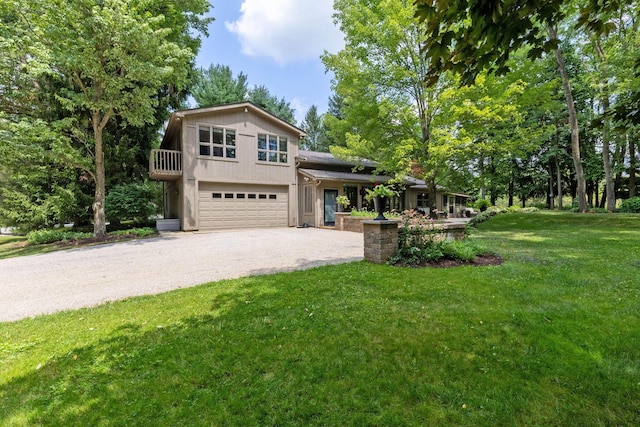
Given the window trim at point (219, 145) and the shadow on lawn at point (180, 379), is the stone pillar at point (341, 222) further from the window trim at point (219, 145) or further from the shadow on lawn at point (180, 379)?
the shadow on lawn at point (180, 379)

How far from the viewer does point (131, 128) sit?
17.2 metres

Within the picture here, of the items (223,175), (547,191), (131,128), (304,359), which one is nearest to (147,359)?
(304,359)

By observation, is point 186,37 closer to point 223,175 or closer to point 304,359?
point 223,175

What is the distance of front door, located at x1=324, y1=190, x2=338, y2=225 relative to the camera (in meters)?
Result: 17.1

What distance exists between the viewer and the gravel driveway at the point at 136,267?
4.98m

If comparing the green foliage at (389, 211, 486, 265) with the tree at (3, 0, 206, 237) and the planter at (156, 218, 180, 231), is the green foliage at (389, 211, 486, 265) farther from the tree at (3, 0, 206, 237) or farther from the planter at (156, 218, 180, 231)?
the planter at (156, 218, 180, 231)

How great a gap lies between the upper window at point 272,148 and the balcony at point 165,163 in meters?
4.08

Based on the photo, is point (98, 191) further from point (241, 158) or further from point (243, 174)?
point (241, 158)

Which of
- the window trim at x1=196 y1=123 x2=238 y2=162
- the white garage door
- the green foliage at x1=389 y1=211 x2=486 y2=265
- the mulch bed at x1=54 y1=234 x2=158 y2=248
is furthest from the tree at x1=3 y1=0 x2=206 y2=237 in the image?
the green foliage at x1=389 y1=211 x2=486 y2=265

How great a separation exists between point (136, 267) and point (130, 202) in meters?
9.58

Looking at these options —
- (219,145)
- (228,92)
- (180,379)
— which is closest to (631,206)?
(219,145)

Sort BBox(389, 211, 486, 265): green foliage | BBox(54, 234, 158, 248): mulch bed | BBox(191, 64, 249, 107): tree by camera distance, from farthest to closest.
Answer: BBox(191, 64, 249, 107): tree
BBox(54, 234, 158, 248): mulch bed
BBox(389, 211, 486, 265): green foliage

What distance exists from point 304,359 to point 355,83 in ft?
44.7

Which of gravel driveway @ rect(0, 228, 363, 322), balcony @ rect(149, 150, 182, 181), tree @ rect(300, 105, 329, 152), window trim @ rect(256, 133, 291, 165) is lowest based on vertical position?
gravel driveway @ rect(0, 228, 363, 322)
